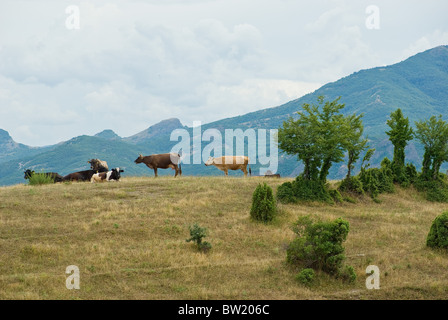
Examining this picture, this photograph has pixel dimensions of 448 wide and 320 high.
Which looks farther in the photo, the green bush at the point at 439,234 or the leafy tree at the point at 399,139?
the leafy tree at the point at 399,139

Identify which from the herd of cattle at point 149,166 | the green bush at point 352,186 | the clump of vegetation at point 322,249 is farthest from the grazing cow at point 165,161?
the clump of vegetation at point 322,249

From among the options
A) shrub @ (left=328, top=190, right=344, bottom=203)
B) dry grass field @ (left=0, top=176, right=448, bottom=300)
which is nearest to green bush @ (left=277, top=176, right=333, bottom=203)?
shrub @ (left=328, top=190, right=344, bottom=203)

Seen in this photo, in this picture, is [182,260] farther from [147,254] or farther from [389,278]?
[389,278]

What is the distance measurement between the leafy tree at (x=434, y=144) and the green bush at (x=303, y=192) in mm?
12630

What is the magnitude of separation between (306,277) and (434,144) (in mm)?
25454

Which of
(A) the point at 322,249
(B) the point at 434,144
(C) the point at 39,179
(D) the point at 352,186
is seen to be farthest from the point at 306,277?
(B) the point at 434,144

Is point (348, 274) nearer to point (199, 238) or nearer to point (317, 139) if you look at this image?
point (199, 238)

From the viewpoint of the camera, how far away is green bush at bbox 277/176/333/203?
26312mm

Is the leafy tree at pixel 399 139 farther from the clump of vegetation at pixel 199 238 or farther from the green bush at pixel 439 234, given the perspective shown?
the clump of vegetation at pixel 199 238

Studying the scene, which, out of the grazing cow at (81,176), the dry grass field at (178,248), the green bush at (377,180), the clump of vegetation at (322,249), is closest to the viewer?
the dry grass field at (178,248)

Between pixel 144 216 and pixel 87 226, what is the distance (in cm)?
282

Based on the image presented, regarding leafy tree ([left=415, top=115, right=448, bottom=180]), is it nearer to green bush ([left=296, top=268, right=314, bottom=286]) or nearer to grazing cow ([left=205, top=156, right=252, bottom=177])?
grazing cow ([left=205, top=156, right=252, bottom=177])

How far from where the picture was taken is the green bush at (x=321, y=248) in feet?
51.5

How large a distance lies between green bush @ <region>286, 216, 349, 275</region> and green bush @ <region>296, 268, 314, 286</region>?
83cm
